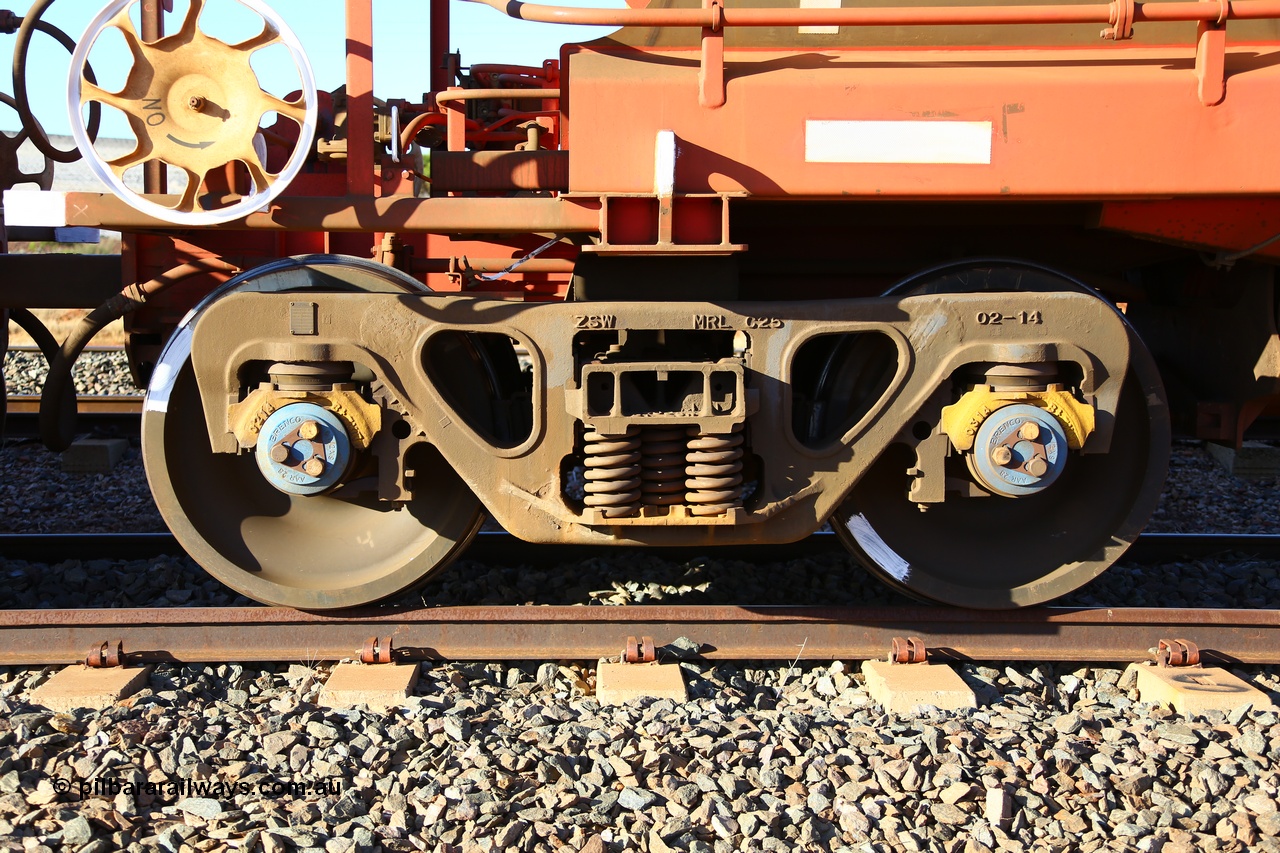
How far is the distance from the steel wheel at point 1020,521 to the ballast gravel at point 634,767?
369 mm

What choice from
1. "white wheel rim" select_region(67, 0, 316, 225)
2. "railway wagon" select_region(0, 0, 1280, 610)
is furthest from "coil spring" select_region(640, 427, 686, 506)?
"white wheel rim" select_region(67, 0, 316, 225)

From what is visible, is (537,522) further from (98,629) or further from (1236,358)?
(1236,358)

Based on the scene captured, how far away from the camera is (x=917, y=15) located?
3.22 meters

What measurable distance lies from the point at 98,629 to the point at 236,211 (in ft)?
5.86

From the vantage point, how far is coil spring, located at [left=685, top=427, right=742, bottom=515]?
358 centimetres

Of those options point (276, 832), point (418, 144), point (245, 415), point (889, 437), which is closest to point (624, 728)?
point (276, 832)

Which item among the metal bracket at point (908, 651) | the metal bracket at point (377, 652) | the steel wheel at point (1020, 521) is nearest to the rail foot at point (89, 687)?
the metal bracket at point (377, 652)

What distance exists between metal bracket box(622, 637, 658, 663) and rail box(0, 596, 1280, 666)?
0.25 feet

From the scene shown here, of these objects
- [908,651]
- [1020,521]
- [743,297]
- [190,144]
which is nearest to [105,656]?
[190,144]

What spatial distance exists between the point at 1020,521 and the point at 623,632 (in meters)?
1.75

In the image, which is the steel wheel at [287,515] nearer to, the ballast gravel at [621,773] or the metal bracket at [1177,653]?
the ballast gravel at [621,773]

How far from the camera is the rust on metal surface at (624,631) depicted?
3949 millimetres

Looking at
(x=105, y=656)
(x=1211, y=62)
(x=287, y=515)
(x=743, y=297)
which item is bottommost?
(x=105, y=656)

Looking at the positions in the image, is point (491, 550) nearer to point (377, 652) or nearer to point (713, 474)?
point (377, 652)
